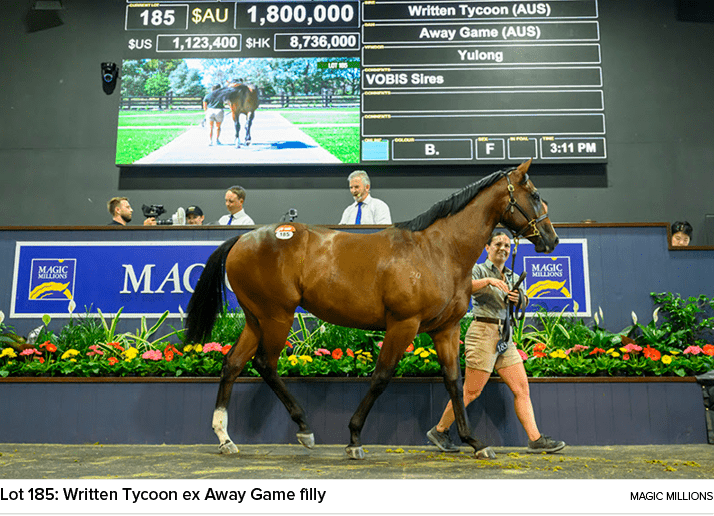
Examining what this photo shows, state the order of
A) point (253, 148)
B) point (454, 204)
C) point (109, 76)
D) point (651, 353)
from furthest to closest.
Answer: point (109, 76) → point (253, 148) → point (651, 353) → point (454, 204)

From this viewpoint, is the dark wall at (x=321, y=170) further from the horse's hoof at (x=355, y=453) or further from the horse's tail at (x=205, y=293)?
the horse's hoof at (x=355, y=453)

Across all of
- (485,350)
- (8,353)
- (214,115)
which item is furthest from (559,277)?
(214,115)

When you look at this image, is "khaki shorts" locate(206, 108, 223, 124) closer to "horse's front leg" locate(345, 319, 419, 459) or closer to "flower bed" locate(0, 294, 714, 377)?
"flower bed" locate(0, 294, 714, 377)

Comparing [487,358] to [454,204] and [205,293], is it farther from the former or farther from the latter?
[205,293]

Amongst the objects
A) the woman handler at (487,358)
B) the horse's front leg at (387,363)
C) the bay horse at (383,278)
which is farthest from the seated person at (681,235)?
the horse's front leg at (387,363)

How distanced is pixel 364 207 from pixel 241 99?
3415mm

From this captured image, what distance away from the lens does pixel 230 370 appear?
4152 millimetres

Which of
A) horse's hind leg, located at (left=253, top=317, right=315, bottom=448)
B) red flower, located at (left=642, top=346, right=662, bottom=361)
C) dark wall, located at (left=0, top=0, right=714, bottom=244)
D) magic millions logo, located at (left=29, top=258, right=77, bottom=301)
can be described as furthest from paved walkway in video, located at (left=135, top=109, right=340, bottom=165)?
red flower, located at (left=642, top=346, right=662, bottom=361)

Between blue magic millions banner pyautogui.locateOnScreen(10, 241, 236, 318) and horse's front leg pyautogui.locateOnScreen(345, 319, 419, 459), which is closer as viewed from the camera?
horse's front leg pyautogui.locateOnScreen(345, 319, 419, 459)

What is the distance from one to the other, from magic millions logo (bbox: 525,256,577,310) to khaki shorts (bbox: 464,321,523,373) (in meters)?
1.44

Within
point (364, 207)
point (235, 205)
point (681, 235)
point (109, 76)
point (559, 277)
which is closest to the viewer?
point (559, 277)

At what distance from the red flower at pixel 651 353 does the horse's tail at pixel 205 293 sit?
353 cm

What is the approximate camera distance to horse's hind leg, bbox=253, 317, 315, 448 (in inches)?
161

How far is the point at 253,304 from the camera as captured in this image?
4.12m
